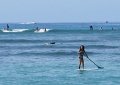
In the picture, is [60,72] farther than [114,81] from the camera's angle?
Yes

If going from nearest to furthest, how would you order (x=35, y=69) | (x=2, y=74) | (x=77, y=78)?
(x=77, y=78)
(x=2, y=74)
(x=35, y=69)

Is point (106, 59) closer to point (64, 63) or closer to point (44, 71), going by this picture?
point (64, 63)

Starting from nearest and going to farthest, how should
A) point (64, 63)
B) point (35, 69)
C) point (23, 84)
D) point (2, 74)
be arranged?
point (23, 84) < point (2, 74) < point (35, 69) < point (64, 63)

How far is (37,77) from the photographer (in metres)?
32.4

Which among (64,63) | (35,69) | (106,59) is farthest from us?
(106,59)

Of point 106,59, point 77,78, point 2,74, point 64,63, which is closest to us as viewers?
point 77,78

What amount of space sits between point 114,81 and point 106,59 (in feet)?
49.8

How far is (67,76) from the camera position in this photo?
32.7 m

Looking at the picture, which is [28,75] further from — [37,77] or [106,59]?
[106,59]

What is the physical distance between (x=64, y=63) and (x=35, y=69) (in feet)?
15.9

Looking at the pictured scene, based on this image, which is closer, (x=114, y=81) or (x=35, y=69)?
(x=114, y=81)

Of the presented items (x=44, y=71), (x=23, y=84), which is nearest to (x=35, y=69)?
(x=44, y=71)

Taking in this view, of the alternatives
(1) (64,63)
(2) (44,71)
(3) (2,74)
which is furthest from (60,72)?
(1) (64,63)

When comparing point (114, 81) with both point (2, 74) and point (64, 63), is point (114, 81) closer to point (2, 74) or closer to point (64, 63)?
point (2, 74)
